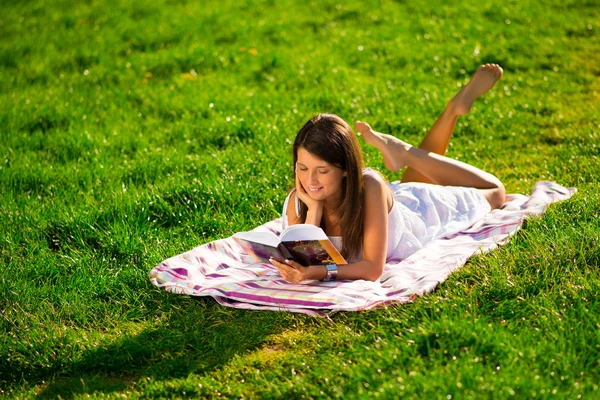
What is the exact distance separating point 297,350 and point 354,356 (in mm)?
327

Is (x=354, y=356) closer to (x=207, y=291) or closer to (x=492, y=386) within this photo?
(x=492, y=386)

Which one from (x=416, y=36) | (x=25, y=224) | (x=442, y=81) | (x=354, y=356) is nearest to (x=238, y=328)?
(x=354, y=356)

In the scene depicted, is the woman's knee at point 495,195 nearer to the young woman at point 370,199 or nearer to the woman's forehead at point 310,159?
the young woman at point 370,199

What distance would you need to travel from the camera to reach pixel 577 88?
25.9 feet

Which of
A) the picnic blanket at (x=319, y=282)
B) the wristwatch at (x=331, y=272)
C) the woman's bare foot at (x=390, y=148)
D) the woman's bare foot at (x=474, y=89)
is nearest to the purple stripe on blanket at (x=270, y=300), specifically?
the picnic blanket at (x=319, y=282)

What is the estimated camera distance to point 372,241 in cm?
439

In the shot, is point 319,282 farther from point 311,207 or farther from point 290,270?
point 311,207

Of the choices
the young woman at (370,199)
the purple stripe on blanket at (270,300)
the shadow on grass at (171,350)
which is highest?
the young woman at (370,199)

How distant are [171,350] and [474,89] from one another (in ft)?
10.2

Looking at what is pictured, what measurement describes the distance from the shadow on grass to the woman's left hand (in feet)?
0.74

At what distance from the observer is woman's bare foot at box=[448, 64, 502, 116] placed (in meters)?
5.68

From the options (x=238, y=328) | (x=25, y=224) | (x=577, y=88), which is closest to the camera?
(x=238, y=328)

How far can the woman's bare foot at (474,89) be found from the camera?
5684mm

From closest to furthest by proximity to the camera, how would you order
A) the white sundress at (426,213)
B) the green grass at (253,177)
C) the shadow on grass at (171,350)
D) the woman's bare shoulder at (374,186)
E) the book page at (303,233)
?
the green grass at (253,177) < the shadow on grass at (171,350) < the book page at (303,233) < the woman's bare shoulder at (374,186) < the white sundress at (426,213)
